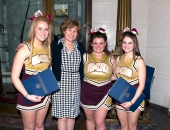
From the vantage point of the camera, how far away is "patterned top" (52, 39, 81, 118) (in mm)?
1891

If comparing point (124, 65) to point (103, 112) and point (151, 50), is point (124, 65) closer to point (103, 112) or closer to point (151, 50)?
point (103, 112)

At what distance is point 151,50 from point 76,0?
1.52 m

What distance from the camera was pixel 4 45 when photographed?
121 inches

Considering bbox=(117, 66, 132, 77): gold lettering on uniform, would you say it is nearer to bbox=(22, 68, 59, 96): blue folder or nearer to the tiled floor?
bbox=(22, 68, 59, 96): blue folder

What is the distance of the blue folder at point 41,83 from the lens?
162 centimetres

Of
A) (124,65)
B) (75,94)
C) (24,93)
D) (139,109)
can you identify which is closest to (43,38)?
(24,93)

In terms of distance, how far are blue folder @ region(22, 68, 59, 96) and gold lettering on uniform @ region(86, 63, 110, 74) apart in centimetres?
44

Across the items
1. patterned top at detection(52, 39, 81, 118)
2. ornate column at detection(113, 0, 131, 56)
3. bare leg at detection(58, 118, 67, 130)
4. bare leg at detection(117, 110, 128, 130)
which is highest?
ornate column at detection(113, 0, 131, 56)

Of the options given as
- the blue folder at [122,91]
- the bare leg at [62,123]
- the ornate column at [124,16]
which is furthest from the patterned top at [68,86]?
the ornate column at [124,16]

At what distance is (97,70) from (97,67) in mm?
30

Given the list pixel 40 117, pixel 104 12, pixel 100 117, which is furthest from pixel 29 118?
pixel 104 12

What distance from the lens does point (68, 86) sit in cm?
190

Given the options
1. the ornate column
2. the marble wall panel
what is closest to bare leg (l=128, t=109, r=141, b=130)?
the ornate column

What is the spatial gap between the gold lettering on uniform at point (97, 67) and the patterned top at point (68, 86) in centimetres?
12
